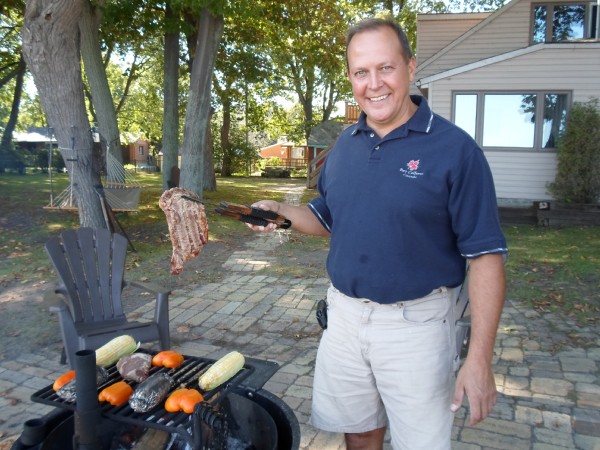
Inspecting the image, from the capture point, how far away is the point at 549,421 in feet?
10.7

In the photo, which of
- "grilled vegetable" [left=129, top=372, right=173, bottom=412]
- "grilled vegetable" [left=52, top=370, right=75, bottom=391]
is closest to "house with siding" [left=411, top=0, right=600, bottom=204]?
"grilled vegetable" [left=129, top=372, right=173, bottom=412]

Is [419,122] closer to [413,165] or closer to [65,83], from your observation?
[413,165]

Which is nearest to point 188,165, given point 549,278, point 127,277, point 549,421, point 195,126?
point 195,126

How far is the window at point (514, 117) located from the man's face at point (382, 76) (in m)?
10.3

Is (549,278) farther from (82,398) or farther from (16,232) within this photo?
(16,232)

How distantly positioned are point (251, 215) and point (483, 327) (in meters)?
1.07

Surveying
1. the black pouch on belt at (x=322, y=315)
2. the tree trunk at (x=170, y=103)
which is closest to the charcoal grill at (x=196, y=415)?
the black pouch on belt at (x=322, y=315)

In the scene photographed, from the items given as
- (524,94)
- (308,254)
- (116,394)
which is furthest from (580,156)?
(116,394)

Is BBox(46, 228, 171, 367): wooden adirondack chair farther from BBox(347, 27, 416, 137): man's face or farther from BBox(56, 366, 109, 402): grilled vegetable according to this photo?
BBox(347, 27, 416, 137): man's face

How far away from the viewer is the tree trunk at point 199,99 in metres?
10.1

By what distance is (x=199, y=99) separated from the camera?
410 inches

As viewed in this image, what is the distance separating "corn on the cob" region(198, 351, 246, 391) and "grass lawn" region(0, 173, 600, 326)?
219cm

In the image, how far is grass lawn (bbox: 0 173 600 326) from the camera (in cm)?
608

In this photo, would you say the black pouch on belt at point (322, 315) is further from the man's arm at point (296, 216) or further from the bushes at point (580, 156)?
the bushes at point (580, 156)
